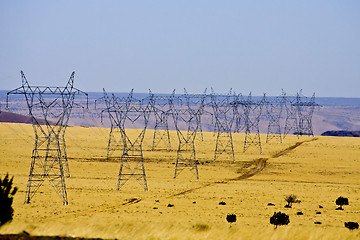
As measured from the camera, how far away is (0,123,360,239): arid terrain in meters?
25.7

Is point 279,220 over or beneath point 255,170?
over

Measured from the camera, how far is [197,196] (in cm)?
4684

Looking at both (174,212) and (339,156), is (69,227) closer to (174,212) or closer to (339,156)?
A: (174,212)

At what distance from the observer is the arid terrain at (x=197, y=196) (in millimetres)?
25656

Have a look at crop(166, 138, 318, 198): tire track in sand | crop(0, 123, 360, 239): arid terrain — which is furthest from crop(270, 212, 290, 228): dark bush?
crop(166, 138, 318, 198): tire track in sand

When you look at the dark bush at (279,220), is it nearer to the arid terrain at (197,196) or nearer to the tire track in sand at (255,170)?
the arid terrain at (197,196)

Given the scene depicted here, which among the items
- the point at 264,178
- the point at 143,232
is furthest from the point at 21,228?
the point at 264,178

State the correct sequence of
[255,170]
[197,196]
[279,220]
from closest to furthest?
[279,220] → [197,196] → [255,170]

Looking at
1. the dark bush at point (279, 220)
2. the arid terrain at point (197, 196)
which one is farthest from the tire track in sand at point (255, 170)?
the dark bush at point (279, 220)

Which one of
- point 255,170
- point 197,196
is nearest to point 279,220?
point 197,196

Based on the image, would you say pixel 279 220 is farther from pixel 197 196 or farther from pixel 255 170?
pixel 255 170

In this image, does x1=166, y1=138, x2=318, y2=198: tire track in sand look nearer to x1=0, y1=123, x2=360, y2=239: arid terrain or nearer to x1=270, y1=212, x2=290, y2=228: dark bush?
x1=0, y1=123, x2=360, y2=239: arid terrain

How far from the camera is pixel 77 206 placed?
4075 centimetres

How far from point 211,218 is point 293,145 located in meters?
69.4
